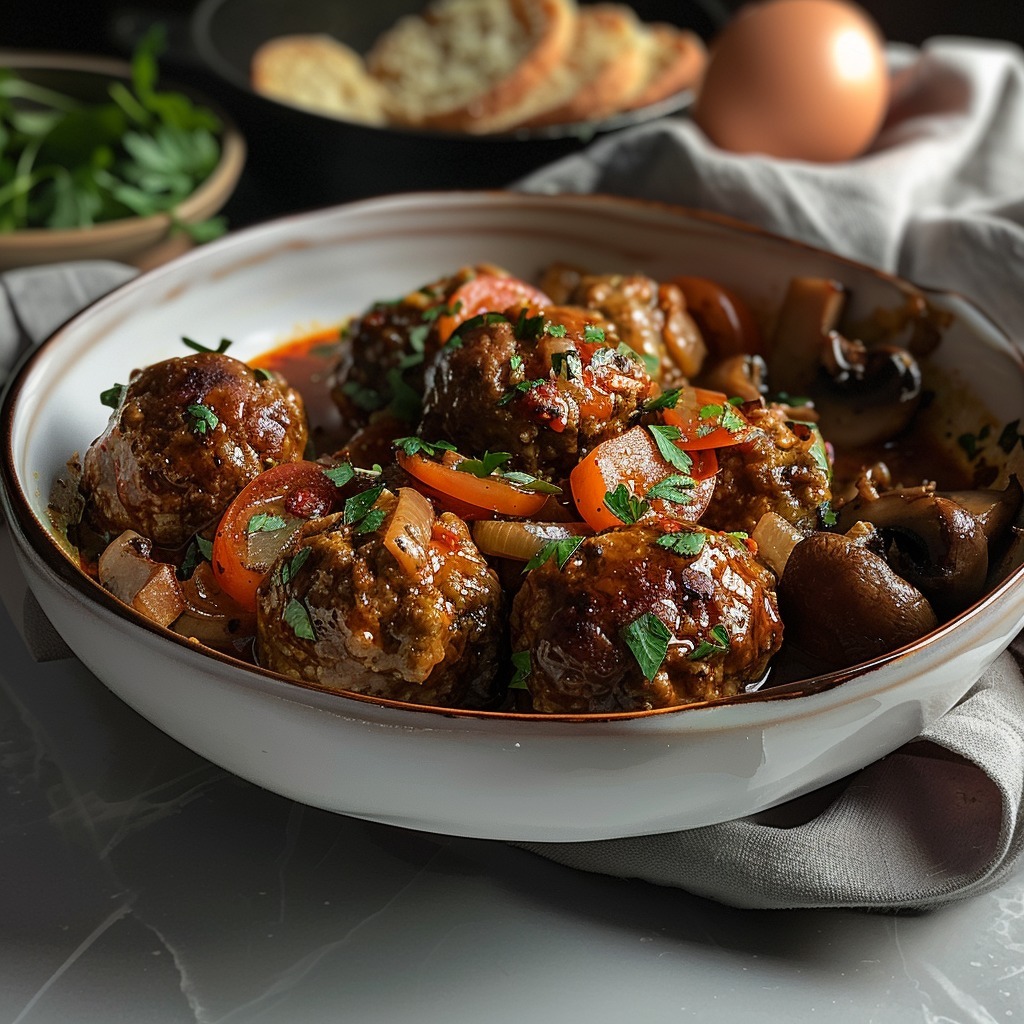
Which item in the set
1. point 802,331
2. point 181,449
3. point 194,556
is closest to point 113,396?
point 181,449

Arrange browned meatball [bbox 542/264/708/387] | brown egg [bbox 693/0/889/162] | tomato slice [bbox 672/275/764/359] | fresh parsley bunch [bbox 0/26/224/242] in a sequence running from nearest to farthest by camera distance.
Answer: browned meatball [bbox 542/264/708/387] → tomato slice [bbox 672/275/764/359] → brown egg [bbox 693/0/889/162] → fresh parsley bunch [bbox 0/26/224/242]

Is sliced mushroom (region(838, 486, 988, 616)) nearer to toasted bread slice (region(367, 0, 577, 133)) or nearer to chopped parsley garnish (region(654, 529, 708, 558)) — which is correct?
chopped parsley garnish (region(654, 529, 708, 558))

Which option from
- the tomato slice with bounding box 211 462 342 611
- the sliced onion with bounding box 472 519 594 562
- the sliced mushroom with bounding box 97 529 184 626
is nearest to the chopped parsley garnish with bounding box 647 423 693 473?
the sliced onion with bounding box 472 519 594 562

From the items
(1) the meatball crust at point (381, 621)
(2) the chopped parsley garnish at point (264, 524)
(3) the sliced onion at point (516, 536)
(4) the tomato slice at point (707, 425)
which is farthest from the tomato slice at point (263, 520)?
(4) the tomato slice at point (707, 425)

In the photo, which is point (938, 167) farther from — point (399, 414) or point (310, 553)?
point (310, 553)

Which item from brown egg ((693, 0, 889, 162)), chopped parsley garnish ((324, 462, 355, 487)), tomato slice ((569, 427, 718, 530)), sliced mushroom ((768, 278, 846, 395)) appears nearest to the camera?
tomato slice ((569, 427, 718, 530))

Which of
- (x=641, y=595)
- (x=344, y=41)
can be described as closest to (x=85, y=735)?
(x=641, y=595)

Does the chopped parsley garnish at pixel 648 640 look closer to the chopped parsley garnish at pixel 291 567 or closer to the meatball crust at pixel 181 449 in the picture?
the chopped parsley garnish at pixel 291 567
